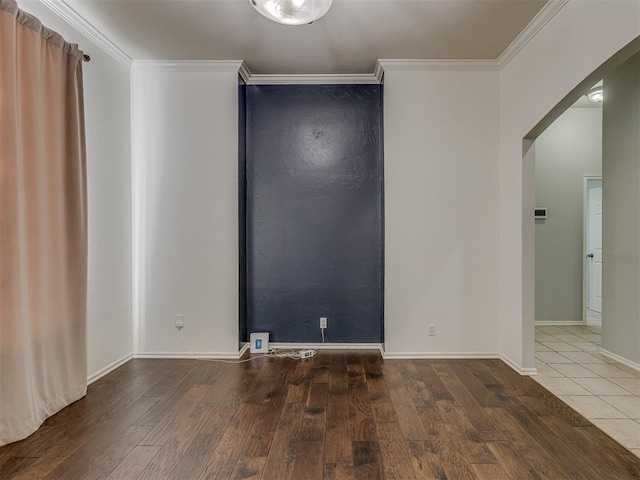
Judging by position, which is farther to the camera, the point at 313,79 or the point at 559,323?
the point at 559,323

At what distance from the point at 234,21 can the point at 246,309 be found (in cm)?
276

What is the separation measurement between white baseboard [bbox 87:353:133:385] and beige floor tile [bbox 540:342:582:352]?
4.46 meters

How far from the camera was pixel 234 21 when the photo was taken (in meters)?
2.95

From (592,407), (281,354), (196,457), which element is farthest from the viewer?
(281,354)

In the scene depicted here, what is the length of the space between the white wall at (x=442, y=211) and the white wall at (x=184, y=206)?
165cm

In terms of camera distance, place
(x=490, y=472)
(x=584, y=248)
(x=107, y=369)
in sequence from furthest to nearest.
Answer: (x=584, y=248) < (x=107, y=369) < (x=490, y=472)

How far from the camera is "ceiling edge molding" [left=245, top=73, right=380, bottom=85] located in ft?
12.9

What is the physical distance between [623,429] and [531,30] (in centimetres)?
303

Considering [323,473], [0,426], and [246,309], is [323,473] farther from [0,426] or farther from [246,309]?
[246,309]

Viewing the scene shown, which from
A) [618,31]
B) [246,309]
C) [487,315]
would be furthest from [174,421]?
[618,31]

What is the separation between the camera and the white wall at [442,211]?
12.0 ft

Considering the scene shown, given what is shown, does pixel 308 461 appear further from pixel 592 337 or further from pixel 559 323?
pixel 559 323

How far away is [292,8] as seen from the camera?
2428 millimetres

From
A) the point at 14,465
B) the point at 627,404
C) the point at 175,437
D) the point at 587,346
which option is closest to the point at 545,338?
the point at 587,346
